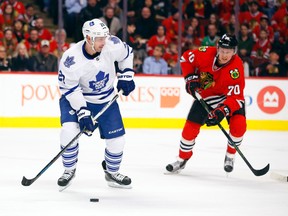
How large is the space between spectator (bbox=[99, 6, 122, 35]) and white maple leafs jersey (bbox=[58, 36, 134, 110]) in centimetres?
483

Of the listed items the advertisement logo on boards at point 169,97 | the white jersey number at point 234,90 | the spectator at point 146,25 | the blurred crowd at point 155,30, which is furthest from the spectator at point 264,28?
the white jersey number at point 234,90

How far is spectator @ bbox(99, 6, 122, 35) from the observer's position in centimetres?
1022

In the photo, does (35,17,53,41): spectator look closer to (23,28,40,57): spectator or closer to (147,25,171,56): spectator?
(23,28,40,57): spectator

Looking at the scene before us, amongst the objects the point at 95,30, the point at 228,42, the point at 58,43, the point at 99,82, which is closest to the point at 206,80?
the point at 228,42

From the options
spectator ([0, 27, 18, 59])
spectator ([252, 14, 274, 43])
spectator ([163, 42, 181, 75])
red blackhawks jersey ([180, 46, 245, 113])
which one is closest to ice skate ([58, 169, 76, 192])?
red blackhawks jersey ([180, 46, 245, 113])

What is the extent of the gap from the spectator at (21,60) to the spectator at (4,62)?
0.06 metres

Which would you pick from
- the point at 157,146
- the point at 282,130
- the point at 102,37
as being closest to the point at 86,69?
the point at 102,37

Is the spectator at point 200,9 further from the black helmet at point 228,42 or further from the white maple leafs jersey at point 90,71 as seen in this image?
the white maple leafs jersey at point 90,71

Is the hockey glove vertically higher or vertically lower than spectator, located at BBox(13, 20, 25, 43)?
higher

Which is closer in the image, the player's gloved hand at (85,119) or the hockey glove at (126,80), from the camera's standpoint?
the player's gloved hand at (85,119)

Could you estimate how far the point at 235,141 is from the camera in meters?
6.09

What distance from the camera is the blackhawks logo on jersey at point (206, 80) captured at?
605 centimetres

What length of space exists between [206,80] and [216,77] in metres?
0.10

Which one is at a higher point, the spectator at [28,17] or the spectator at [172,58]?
the spectator at [28,17]
